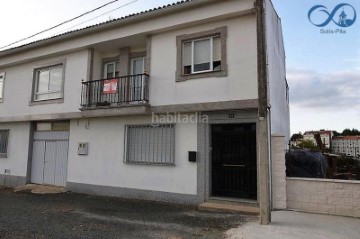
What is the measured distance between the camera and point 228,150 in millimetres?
8711

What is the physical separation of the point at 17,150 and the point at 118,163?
21.3 ft

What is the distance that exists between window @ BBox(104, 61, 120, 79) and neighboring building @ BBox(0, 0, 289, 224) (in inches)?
1.9

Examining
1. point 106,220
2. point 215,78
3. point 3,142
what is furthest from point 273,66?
point 3,142

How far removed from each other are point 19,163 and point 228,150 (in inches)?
408

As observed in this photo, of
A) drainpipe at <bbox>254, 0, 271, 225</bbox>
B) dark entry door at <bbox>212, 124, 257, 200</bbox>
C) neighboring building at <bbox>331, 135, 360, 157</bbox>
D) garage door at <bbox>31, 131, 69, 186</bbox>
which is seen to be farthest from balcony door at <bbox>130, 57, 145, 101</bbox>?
neighboring building at <bbox>331, 135, 360, 157</bbox>

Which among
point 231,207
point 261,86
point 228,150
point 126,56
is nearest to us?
point 261,86

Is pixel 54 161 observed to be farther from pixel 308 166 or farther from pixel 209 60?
pixel 308 166

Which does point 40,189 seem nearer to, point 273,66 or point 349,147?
point 273,66

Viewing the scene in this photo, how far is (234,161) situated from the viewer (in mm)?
8547

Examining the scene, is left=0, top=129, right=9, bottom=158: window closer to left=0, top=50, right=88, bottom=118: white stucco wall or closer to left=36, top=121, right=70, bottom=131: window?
A: left=0, top=50, right=88, bottom=118: white stucco wall

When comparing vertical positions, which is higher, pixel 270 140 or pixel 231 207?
pixel 270 140

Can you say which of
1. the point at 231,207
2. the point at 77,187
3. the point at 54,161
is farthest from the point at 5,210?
the point at 231,207

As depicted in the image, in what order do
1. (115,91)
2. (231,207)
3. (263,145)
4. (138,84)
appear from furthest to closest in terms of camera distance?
(115,91)
(138,84)
(231,207)
(263,145)

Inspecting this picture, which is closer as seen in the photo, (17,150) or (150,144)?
(150,144)
